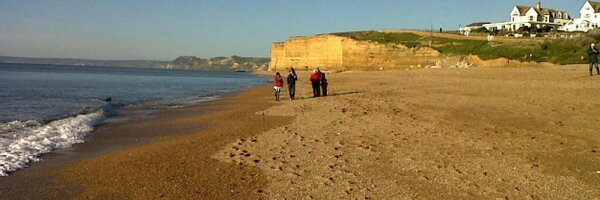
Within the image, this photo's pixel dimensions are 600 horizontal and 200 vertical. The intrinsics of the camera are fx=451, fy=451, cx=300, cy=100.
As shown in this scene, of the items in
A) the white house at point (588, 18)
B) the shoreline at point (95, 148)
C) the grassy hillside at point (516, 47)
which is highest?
the white house at point (588, 18)

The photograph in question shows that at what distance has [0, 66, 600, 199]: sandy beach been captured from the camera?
579cm

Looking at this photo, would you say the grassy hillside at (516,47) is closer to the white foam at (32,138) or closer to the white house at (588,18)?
the white house at (588,18)

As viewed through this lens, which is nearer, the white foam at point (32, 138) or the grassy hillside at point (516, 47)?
the white foam at point (32, 138)

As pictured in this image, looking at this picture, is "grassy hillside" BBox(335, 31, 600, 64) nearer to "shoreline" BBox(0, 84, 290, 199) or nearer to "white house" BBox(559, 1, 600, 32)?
"white house" BBox(559, 1, 600, 32)

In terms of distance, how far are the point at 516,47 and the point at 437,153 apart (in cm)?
→ 4694

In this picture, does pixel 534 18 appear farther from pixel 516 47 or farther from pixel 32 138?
pixel 32 138

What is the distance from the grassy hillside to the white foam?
39394mm

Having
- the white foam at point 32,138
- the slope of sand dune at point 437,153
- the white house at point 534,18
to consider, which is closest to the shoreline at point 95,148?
the white foam at point 32,138

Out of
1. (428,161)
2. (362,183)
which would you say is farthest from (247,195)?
(428,161)

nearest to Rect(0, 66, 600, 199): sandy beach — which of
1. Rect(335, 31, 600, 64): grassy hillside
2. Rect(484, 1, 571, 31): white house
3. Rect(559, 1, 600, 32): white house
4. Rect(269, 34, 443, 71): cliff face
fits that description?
Rect(335, 31, 600, 64): grassy hillside

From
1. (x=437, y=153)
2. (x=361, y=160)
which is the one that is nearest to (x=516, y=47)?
(x=437, y=153)

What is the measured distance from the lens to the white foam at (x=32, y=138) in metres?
8.08

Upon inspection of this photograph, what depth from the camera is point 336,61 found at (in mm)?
84875

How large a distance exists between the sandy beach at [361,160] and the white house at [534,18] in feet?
235
